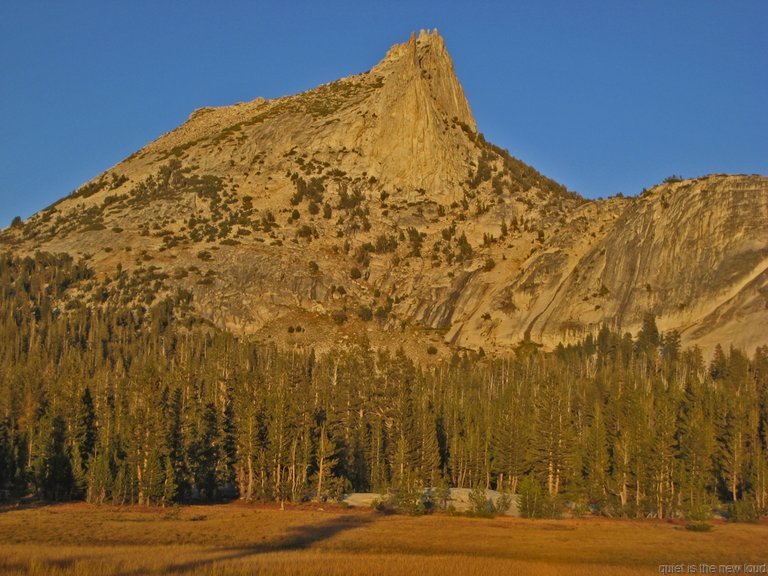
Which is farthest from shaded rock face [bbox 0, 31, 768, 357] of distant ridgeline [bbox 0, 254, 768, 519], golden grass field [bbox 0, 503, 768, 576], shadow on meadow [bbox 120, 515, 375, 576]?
shadow on meadow [bbox 120, 515, 375, 576]

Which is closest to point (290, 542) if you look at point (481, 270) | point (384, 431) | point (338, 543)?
point (338, 543)

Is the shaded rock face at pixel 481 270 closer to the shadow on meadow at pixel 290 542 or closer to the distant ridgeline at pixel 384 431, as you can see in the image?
the distant ridgeline at pixel 384 431

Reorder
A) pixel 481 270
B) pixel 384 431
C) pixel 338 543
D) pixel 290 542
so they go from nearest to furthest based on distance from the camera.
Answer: pixel 338 543, pixel 290 542, pixel 384 431, pixel 481 270

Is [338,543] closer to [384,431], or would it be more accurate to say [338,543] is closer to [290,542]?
[290,542]

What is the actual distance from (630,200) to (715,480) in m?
91.5

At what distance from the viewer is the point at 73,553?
48.2 m

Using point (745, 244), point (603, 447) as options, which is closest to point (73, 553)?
point (603, 447)

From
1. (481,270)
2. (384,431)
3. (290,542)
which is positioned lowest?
(290,542)

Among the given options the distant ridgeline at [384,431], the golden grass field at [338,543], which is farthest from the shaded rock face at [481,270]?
the golden grass field at [338,543]

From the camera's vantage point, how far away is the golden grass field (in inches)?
1786

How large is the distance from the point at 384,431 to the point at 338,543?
52088 mm

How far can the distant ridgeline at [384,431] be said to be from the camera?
86.9m

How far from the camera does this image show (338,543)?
57188 mm

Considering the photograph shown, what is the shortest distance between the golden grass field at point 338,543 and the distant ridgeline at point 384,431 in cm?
845
